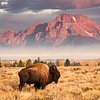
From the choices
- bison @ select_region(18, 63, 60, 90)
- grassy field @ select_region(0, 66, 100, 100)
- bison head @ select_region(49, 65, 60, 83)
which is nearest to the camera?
grassy field @ select_region(0, 66, 100, 100)

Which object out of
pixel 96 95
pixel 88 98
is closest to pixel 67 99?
pixel 88 98

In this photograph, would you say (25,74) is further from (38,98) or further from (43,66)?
(38,98)

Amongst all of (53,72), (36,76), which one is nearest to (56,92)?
(36,76)

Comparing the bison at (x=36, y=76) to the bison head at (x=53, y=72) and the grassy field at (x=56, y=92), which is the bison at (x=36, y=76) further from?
the grassy field at (x=56, y=92)

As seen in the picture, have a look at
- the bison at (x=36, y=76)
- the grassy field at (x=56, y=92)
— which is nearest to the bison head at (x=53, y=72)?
the bison at (x=36, y=76)

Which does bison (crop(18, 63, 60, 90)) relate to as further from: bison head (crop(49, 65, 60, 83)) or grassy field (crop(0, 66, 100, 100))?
grassy field (crop(0, 66, 100, 100))

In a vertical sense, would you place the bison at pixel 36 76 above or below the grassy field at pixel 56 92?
above

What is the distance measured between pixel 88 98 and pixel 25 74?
16.4 feet

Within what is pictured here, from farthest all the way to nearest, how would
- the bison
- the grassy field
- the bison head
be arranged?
1. the bison head
2. the bison
3. the grassy field

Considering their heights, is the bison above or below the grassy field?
above

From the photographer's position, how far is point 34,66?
20062mm

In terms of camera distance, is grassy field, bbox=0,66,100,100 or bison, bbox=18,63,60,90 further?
bison, bbox=18,63,60,90

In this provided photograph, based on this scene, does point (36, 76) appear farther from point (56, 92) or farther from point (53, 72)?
point (56, 92)

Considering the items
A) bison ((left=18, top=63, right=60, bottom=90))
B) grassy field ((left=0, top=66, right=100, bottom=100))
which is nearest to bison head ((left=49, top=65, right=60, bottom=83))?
bison ((left=18, top=63, right=60, bottom=90))
